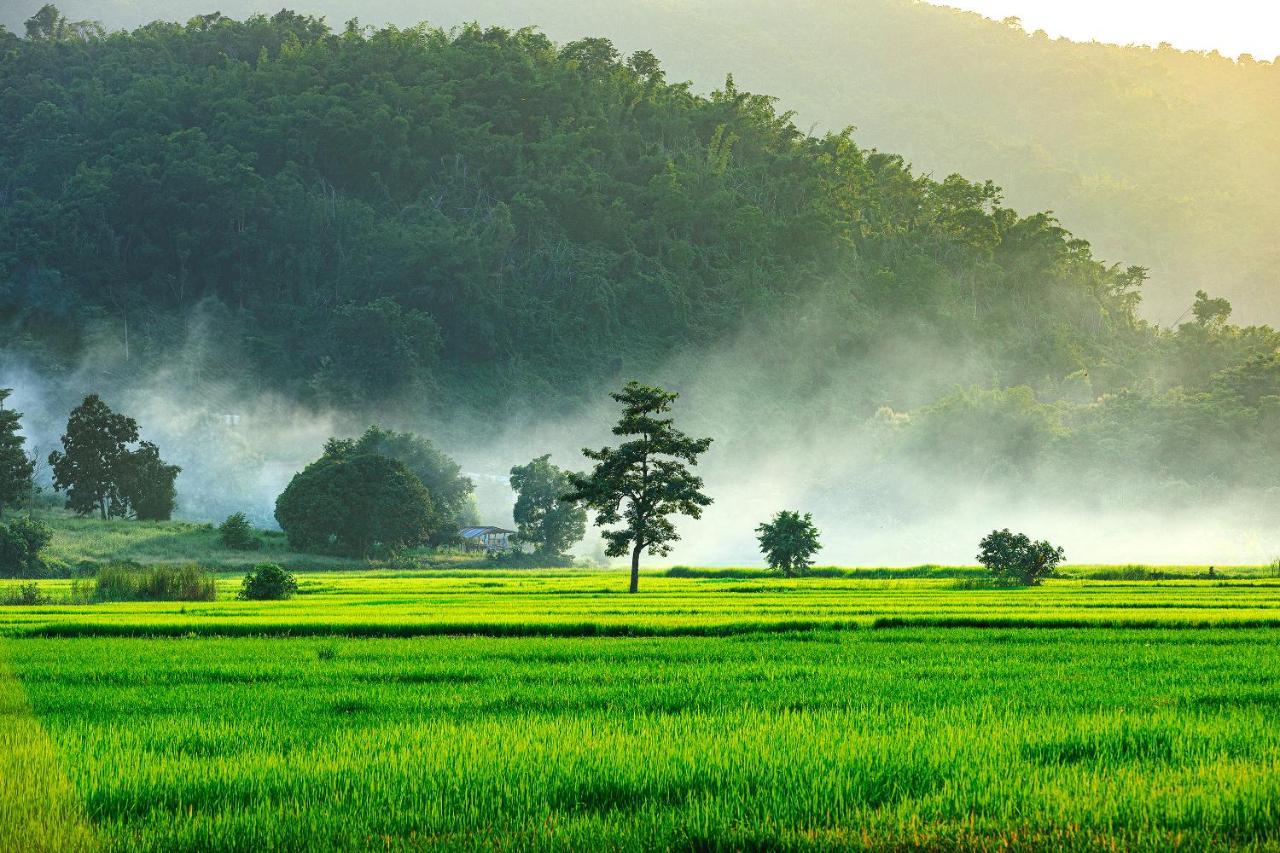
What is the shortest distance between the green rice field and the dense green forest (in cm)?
11097

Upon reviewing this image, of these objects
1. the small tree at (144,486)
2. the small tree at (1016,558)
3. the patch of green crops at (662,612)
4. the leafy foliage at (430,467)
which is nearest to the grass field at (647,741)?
the patch of green crops at (662,612)

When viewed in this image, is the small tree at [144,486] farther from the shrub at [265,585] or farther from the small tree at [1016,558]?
the small tree at [1016,558]

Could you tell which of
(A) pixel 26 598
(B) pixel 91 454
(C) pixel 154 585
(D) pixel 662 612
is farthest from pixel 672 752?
(B) pixel 91 454

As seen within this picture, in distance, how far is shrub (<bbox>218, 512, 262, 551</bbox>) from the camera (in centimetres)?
7812

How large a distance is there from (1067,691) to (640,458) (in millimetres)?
34127

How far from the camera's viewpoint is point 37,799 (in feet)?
25.2

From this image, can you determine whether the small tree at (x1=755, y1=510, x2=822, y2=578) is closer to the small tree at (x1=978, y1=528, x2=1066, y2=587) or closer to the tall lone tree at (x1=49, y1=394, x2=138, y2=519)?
the small tree at (x1=978, y1=528, x2=1066, y2=587)

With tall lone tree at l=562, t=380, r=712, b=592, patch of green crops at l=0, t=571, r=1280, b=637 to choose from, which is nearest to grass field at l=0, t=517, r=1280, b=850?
patch of green crops at l=0, t=571, r=1280, b=637

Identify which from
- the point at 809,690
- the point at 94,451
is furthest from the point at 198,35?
the point at 809,690

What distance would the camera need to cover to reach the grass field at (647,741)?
278 inches

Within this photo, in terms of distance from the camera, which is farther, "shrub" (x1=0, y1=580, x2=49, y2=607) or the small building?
the small building

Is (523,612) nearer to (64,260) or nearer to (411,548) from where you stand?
(411,548)

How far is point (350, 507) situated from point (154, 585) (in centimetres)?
3872

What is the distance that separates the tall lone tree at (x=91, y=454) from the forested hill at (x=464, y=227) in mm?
55129
